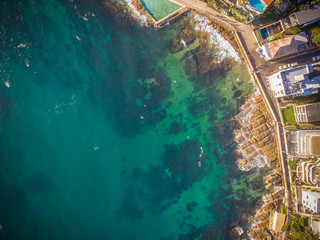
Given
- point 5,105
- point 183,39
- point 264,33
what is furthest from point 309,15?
point 5,105

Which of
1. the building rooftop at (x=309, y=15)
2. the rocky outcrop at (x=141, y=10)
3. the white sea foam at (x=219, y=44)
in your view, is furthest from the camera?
the white sea foam at (x=219, y=44)

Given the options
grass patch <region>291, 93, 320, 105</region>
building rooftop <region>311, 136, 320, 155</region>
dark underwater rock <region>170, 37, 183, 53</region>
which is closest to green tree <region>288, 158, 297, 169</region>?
building rooftop <region>311, 136, 320, 155</region>

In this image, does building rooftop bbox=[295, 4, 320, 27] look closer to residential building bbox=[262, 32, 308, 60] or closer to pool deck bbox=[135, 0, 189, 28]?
residential building bbox=[262, 32, 308, 60]

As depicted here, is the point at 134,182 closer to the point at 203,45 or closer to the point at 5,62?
the point at 203,45

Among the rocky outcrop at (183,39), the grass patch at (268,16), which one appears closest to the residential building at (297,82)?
the grass patch at (268,16)

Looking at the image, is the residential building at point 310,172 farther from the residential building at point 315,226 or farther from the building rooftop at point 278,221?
the building rooftop at point 278,221

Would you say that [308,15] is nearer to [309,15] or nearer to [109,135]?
[309,15]
